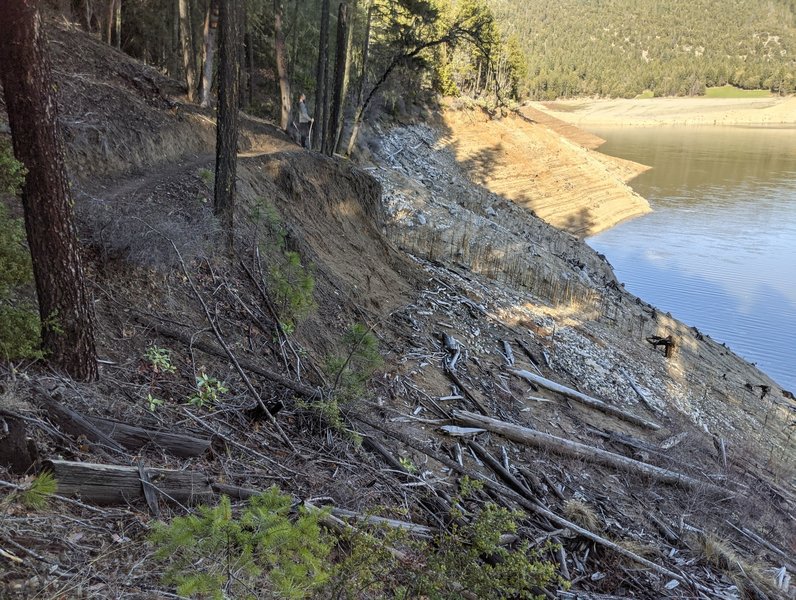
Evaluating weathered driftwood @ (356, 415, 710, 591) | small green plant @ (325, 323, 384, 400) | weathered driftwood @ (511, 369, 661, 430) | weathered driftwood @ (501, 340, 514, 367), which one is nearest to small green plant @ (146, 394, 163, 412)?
small green plant @ (325, 323, 384, 400)

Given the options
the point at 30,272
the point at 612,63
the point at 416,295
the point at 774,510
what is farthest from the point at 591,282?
the point at 612,63

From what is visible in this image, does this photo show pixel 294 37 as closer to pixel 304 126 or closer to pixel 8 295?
pixel 304 126

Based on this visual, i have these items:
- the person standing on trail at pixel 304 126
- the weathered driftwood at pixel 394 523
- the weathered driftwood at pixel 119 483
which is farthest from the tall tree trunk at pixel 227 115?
the person standing on trail at pixel 304 126

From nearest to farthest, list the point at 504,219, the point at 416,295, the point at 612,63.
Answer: the point at 416,295 → the point at 504,219 → the point at 612,63

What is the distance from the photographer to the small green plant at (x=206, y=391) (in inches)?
236

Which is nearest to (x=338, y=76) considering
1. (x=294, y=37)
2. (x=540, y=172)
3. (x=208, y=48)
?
(x=208, y=48)

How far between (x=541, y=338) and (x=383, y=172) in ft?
51.1

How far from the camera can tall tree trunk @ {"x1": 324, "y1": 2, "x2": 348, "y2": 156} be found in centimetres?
1778

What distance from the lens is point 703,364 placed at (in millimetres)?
17938

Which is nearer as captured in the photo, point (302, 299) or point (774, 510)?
point (302, 299)

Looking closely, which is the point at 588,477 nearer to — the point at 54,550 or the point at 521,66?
the point at 54,550

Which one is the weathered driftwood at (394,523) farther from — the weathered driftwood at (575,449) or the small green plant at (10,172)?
the small green plant at (10,172)

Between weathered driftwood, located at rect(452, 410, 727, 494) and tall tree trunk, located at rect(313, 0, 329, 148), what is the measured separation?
14584mm

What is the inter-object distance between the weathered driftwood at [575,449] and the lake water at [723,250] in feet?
45.5
